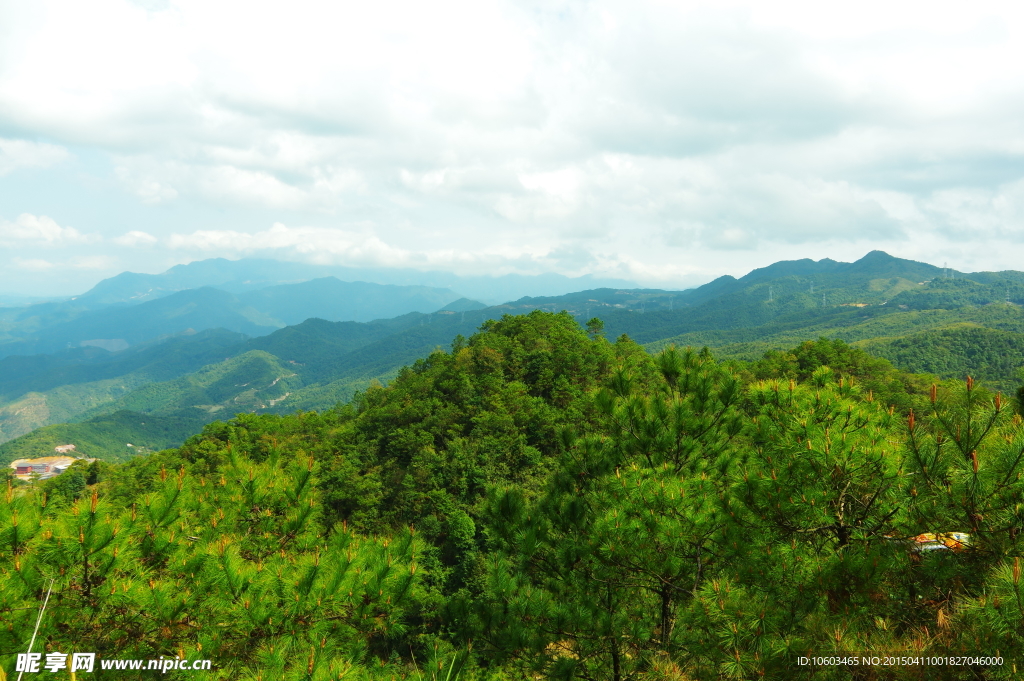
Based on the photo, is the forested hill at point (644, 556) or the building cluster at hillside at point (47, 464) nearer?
the forested hill at point (644, 556)

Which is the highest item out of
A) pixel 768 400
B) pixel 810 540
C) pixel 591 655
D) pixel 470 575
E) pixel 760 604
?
pixel 768 400

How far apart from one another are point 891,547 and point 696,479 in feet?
5.60

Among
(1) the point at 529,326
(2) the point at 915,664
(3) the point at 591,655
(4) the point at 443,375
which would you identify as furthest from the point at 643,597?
(1) the point at 529,326

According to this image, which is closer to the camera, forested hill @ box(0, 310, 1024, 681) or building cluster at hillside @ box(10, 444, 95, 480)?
forested hill @ box(0, 310, 1024, 681)

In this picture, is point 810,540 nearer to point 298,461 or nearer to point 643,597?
point 643,597

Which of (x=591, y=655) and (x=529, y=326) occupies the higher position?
(x=529, y=326)

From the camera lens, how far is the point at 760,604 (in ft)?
12.9

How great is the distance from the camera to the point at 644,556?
5.20m

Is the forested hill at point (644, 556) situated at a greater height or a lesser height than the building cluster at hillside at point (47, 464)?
greater

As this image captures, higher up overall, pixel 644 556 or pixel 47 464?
pixel 644 556

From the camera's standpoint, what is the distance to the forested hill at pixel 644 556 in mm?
3432

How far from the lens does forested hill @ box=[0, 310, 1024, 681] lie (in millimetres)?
3432

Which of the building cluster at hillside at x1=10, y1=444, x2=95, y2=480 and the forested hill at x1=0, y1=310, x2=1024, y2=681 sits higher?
the forested hill at x1=0, y1=310, x2=1024, y2=681

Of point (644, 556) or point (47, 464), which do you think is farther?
point (47, 464)
